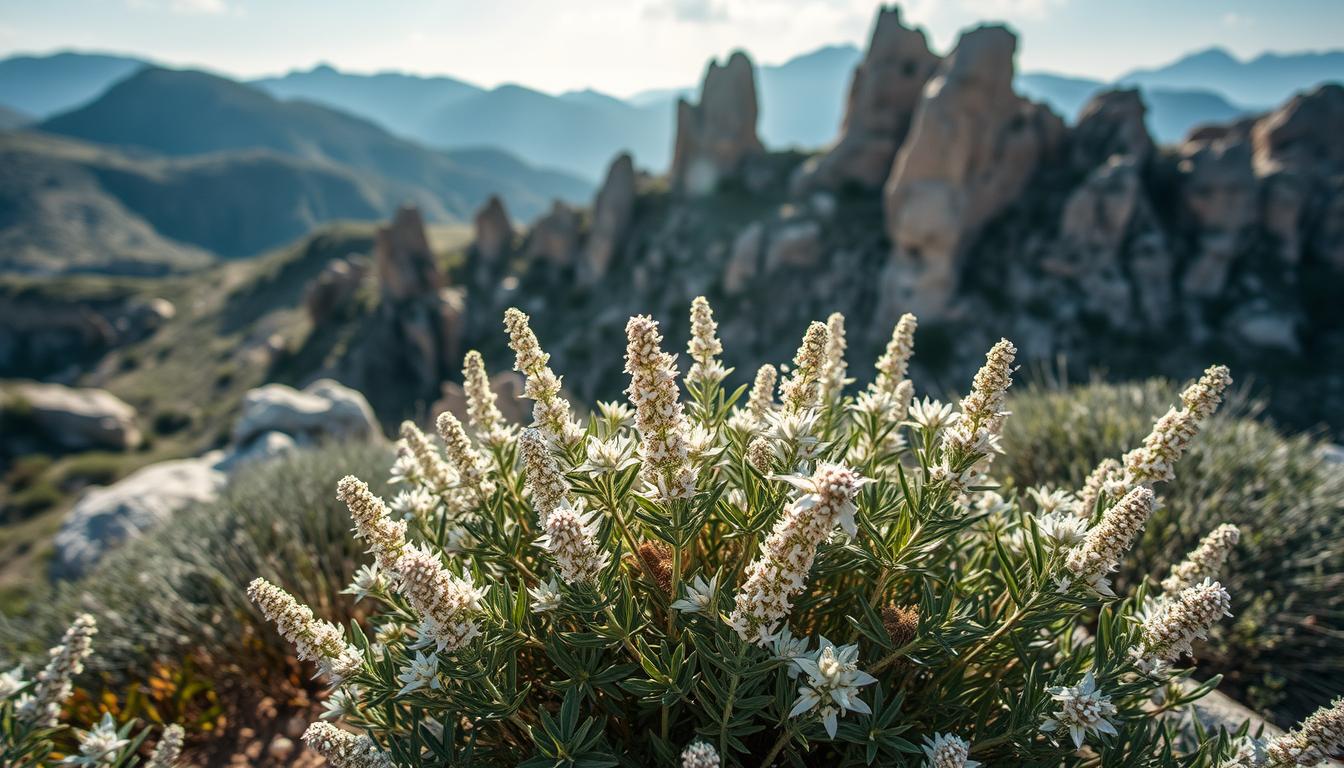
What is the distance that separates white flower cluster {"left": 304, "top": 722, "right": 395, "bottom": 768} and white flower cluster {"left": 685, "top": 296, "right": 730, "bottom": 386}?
1703mm

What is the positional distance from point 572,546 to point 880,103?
52660mm

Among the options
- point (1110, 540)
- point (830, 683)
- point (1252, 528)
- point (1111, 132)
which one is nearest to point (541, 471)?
point (830, 683)

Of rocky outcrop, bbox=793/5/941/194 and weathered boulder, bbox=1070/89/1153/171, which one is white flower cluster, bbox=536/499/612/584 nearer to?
weathered boulder, bbox=1070/89/1153/171

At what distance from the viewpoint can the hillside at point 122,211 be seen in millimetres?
132750

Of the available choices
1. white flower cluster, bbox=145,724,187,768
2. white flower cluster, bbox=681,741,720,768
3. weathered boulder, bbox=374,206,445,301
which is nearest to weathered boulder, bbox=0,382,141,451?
weathered boulder, bbox=374,206,445,301

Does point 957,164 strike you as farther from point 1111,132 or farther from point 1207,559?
point 1207,559

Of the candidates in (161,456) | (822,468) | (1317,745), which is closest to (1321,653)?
(1317,745)

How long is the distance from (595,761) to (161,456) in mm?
67886

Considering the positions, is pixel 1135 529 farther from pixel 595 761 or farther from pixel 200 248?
pixel 200 248

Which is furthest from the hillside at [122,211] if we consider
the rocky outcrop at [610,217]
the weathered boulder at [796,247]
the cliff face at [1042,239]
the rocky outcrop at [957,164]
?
the rocky outcrop at [957,164]

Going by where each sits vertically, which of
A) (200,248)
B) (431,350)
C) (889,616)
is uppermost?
(889,616)

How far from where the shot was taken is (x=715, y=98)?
178ft

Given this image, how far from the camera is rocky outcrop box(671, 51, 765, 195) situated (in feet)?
177

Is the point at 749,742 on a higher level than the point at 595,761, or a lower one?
lower
